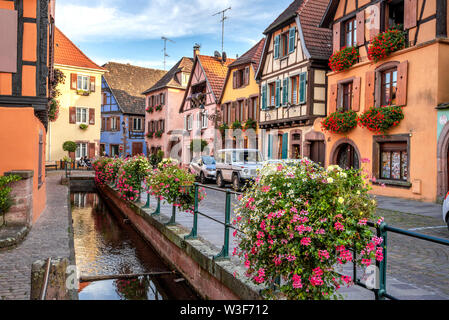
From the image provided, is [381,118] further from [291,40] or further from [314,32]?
[291,40]

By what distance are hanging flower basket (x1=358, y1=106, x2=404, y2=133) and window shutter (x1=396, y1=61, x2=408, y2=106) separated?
30cm

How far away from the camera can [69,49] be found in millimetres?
36750

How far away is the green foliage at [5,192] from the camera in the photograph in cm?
800

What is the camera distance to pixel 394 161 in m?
16.4

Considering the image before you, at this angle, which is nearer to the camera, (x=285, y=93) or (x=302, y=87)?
(x=302, y=87)

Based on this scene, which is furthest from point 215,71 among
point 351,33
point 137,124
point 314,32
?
point 351,33

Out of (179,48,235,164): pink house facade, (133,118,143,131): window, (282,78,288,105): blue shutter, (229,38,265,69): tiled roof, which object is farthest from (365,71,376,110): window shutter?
(133,118,143,131): window

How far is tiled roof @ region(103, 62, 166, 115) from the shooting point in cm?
5016

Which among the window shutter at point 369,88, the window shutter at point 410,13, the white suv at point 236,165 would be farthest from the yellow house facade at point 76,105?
the window shutter at point 410,13

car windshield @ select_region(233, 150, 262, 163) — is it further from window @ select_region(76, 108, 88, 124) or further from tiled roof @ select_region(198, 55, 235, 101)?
window @ select_region(76, 108, 88, 124)

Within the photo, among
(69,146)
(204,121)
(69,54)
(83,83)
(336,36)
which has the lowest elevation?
(69,146)

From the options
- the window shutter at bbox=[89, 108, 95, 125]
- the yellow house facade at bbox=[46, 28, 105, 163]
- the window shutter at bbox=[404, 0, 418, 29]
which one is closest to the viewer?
the window shutter at bbox=[404, 0, 418, 29]

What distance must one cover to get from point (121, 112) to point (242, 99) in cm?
2327

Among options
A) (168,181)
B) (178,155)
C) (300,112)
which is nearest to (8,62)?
(168,181)
